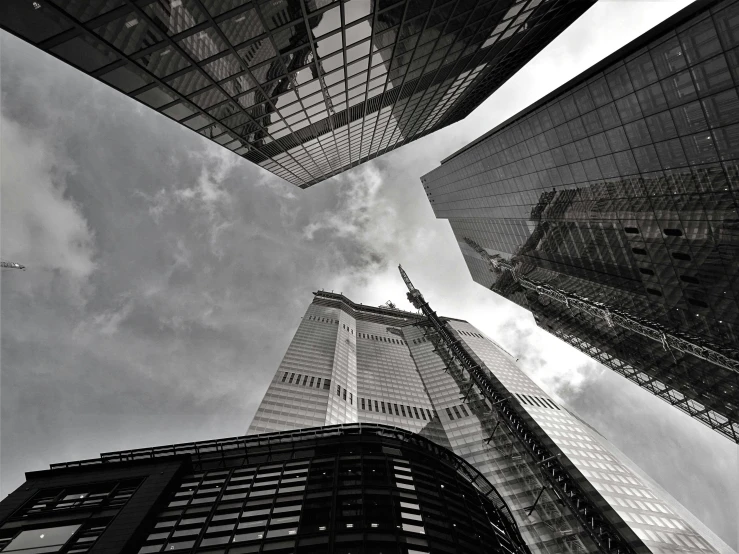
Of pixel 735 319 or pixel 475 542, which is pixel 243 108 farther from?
pixel 735 319

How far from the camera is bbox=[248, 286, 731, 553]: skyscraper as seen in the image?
1719 inches

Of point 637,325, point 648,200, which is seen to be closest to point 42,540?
point 648,200

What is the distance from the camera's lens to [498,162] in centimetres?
4881

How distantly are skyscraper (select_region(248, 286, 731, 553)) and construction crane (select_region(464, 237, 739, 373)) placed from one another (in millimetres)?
18406

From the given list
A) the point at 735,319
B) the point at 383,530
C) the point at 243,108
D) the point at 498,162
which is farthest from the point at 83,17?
the point at 498,162

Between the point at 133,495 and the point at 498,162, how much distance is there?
178 feet

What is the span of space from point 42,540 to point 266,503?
49.0 feet

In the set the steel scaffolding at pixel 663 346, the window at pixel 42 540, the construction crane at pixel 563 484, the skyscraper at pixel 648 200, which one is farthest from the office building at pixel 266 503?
the skyscraper at pixel 648 200

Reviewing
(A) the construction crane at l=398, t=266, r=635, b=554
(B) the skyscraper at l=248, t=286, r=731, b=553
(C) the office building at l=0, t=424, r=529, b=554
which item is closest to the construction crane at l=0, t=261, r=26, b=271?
(B) the skyscraper at l=248, t=286, r=731, b=553

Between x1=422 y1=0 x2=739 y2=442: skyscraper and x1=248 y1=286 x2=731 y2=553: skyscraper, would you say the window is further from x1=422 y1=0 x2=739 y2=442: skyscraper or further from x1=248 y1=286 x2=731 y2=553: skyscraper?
x1=422 y1=0 x2=739 y2=442: skyscraper

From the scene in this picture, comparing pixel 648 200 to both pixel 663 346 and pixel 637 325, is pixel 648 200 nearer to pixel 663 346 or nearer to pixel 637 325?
pixel 637 325

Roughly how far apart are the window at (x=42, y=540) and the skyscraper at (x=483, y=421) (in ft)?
103

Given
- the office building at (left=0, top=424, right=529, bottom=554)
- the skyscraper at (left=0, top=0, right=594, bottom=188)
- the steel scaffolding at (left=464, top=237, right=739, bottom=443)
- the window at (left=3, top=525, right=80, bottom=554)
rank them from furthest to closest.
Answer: the steel scaffolding at (left=464, top=237, right=739, bottom=443) → the window at (left=3, top=525, right=80, bottom=554) → the office building at (left=0, top=424, right=529, bottom=554) → the skyscraper at (left=0, top=0, right=594, bottom=188)

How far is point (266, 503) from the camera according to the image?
25.9 m
